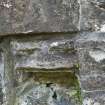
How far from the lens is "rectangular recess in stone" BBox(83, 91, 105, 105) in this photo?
1.08 m

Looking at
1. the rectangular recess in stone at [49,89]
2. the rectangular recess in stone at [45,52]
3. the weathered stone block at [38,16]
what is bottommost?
the rectangular recess in stone at [49,89]

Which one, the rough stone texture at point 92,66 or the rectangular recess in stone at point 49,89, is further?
the rectangular recess in stone at point 49,89

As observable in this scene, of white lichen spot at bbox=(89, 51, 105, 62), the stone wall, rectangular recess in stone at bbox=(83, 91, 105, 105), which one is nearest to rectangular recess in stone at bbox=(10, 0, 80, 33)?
the stone wall

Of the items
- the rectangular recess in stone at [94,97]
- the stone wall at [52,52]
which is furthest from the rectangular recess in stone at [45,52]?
the rectangular recess in stone at [94,97]

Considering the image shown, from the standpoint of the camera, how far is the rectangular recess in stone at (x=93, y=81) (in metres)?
1.08

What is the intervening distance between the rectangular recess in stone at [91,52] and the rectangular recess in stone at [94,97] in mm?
80

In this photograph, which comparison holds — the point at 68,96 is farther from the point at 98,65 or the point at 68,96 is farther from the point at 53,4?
the point at 53,4

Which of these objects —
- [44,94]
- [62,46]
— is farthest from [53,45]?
[44,94]

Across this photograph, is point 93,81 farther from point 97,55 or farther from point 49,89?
point 49,89

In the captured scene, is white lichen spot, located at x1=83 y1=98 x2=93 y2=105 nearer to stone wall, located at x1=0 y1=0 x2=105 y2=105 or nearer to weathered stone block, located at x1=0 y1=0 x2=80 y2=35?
stone wall, located at x1=0 y1=0 x2=105 y2=105

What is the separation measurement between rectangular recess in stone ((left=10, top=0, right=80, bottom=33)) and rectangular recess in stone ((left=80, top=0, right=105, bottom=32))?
3cm

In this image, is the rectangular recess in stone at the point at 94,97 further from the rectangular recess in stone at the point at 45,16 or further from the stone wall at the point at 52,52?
the rectangular recess in stone at the point at 45,16

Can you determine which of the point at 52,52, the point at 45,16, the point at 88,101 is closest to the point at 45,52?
the point at 52,52

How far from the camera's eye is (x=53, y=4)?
110cm
